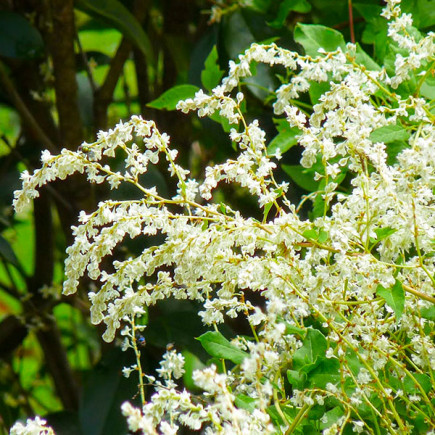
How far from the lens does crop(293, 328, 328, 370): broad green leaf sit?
0.53m

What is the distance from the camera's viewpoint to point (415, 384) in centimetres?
53

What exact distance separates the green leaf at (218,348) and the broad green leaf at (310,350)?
0.04 m

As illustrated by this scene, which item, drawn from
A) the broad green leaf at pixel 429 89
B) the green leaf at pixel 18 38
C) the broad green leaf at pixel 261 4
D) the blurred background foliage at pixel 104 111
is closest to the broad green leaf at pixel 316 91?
the blurred background foliage at pixel 104 111

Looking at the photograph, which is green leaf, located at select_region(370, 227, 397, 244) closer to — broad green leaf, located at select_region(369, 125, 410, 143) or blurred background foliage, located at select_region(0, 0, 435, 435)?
broad green leaf, located at select_region(369, 125, 410, 143)

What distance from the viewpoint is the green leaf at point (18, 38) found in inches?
41.1

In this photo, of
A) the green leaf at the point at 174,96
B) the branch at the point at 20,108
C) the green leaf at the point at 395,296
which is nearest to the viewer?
the green leaf at the point at 395,296

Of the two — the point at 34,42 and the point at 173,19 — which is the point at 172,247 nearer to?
the point at 34,42

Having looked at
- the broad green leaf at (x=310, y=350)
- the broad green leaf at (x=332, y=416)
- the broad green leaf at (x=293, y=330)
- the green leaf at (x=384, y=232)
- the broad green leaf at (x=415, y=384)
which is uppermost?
the green leaf at (x=384, y=232)

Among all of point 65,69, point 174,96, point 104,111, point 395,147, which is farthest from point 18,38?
point 395,147

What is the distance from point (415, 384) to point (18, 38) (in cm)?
78

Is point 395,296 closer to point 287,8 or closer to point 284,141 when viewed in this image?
point 284,141

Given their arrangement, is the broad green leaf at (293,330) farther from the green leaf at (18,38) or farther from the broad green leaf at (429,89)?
the green leaf at (18,38)

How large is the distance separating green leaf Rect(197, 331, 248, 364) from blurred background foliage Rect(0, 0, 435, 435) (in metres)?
0.28

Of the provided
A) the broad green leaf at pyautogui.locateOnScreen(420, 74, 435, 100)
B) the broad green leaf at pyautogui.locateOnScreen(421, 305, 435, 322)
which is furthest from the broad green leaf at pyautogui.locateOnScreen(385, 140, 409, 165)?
the broad green leaf at pyautogui.locateOnScreen(421, 305, 435, 322)
